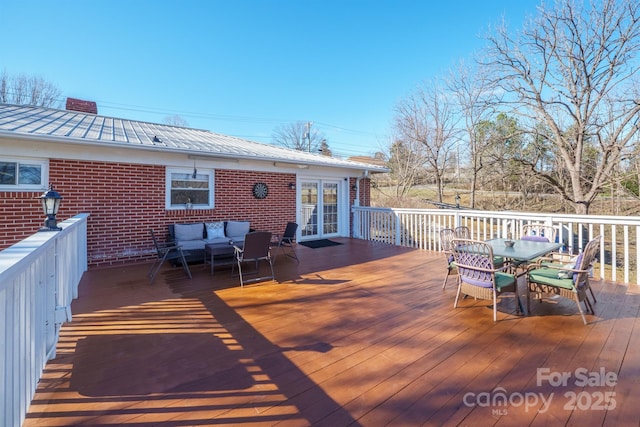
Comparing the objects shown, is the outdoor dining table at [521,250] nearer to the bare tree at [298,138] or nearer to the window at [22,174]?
the window at [22,174]

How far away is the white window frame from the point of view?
16.1ft

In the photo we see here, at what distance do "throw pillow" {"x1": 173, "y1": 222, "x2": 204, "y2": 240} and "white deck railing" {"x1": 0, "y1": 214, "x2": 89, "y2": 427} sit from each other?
325 cm

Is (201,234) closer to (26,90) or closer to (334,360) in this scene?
(334,360)

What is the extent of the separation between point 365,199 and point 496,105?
6.32m

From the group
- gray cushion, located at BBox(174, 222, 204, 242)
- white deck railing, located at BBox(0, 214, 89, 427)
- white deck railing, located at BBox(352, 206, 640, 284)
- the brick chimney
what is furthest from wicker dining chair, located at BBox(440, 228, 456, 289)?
the brick chimney

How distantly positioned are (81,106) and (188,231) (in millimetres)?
6424

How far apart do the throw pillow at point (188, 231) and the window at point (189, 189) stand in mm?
593

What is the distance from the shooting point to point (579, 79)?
10.2 m

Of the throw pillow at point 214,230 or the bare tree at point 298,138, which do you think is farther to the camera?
the bare tree at point 298,138

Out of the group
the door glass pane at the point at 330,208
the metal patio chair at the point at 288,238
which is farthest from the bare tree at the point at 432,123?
the metal patio chair at the point at 288,238

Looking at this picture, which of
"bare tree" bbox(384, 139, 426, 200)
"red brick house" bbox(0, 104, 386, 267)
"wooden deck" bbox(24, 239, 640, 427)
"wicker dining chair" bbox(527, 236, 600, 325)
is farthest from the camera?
"bare tree" bbox(384, 139, 426, 200)

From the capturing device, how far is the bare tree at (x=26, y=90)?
15609 mm

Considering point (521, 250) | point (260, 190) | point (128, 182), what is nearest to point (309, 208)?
point (260, 190)

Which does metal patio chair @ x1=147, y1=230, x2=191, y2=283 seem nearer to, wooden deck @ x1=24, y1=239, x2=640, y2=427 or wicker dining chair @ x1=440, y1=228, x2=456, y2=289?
wooden deck @ x1=24, y1=239, x2=640, y2=427
